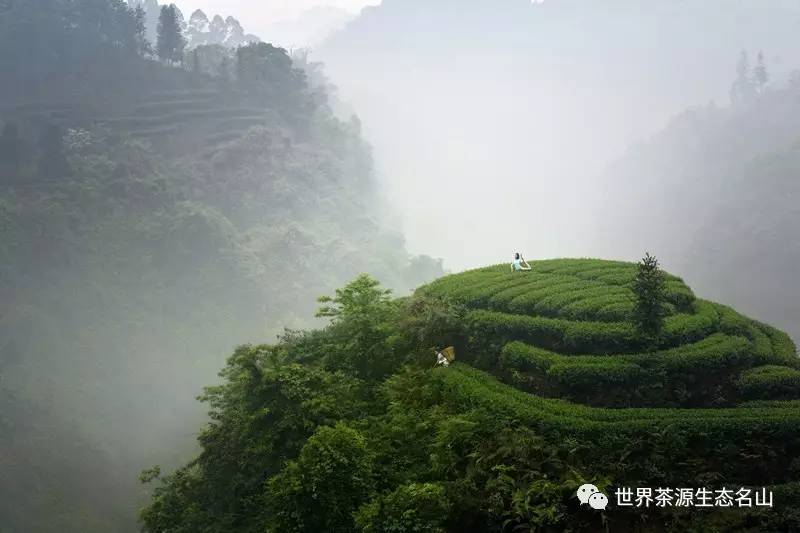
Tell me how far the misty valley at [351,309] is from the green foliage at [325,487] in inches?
1.8

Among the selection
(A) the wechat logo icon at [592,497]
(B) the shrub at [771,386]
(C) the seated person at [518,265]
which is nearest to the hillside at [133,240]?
(C) the seated person at [518,265]

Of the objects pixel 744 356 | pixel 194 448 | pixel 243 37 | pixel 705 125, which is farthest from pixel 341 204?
pixel 705 125

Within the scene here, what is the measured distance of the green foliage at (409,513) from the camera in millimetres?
7410

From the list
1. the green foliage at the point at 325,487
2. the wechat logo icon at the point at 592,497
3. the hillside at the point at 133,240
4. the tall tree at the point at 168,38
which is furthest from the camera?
the tall tree at the point at 168,38

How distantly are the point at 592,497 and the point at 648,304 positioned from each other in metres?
4.39

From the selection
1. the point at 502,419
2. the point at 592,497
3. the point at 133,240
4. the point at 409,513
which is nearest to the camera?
the point at 409,513

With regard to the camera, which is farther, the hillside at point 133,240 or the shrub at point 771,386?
the hillside at point 133,240

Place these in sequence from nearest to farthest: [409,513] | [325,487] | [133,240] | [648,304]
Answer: [409,513], [325,487], [648,304], [133,240]

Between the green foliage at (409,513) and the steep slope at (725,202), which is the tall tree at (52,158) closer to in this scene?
the green foliage at (409,513)

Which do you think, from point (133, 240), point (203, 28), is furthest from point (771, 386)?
point (203, 28)

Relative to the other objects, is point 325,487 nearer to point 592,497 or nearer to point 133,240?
point 592,497

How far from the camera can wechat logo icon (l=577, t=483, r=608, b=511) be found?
759cm

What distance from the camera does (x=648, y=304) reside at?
419 inches

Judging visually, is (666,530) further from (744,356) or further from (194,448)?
(194,448)
